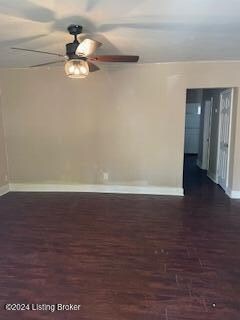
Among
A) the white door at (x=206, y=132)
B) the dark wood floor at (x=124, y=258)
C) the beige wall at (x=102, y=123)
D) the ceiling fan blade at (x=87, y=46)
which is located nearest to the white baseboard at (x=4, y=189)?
the beige wall at (x=102, y=123)

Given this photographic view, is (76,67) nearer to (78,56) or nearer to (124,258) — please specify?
(78,56)

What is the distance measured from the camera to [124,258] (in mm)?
2811

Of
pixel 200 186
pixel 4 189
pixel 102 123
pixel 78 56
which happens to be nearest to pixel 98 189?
pixel 102 123

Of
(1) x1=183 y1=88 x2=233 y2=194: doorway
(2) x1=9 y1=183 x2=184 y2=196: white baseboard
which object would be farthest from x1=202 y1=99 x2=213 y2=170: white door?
(2) x1=9 y1=183 x2=184 y2=196: white baseboard

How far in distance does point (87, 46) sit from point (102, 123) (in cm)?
250

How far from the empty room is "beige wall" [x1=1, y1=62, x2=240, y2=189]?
2cm

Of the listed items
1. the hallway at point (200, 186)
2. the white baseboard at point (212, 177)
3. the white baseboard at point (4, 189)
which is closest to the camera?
the hallway at point (200, 186)

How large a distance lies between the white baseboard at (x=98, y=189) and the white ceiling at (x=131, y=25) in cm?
244

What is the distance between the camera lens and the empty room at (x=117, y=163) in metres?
2.30

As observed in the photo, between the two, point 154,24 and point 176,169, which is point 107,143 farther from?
point 154,24

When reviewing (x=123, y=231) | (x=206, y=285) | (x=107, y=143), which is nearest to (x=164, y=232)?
(x=123, y=231)

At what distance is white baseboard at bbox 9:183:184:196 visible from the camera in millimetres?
5129

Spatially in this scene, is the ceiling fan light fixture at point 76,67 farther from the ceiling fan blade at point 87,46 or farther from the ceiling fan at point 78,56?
the ceiling fan blade at point 87,46

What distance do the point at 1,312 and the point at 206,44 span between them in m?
3.75
